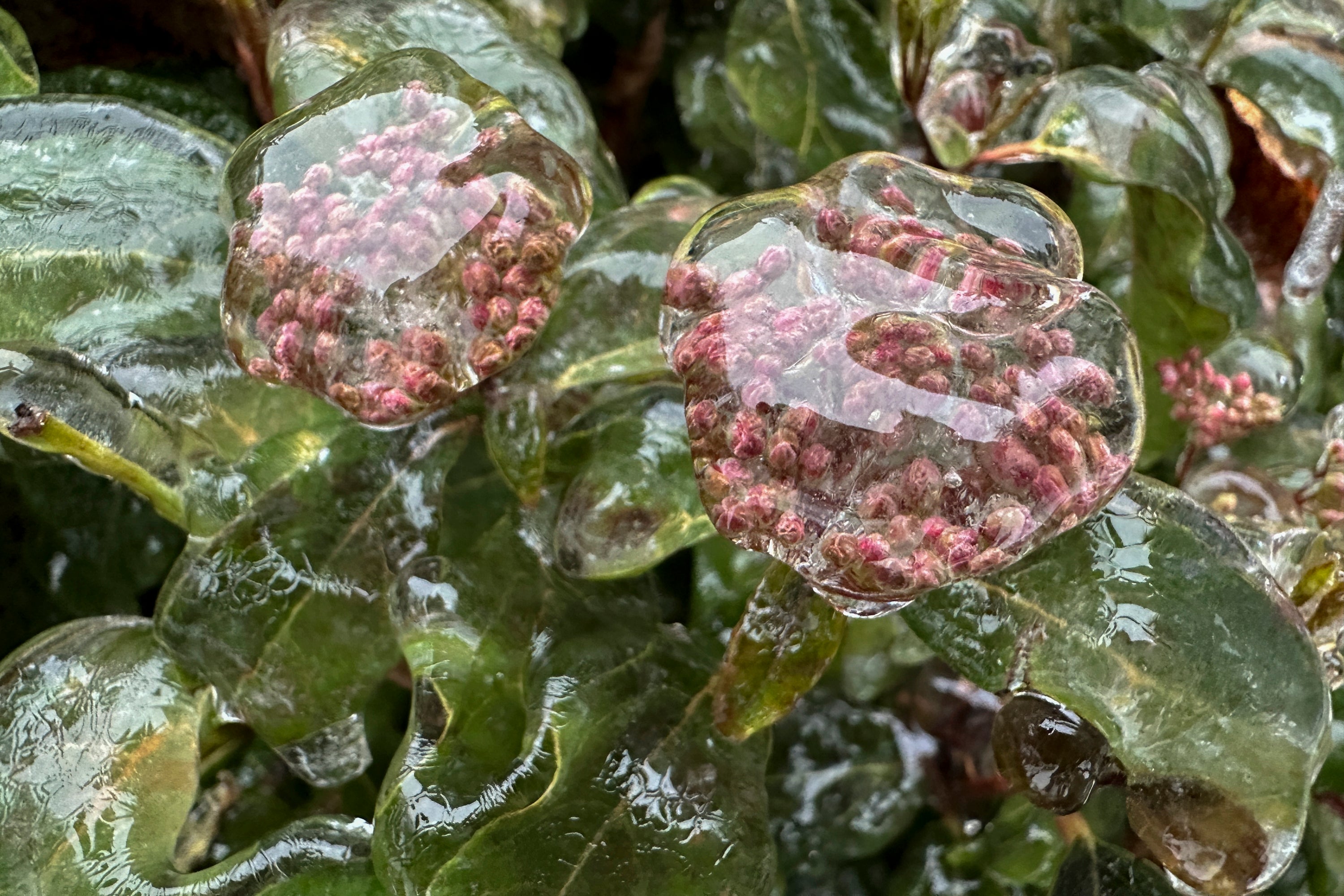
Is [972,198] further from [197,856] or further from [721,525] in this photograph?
[197,856]

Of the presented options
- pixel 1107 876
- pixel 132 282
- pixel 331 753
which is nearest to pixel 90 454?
pixel 132 282

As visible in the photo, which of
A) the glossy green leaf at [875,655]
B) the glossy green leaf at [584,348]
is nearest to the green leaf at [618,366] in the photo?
the glossy green leaf at [584,348]

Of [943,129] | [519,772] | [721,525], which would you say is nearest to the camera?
[721,525]

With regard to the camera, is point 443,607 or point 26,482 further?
point 26,482

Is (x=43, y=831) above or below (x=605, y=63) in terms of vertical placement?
below

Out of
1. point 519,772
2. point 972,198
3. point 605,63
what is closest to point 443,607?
point 519,772

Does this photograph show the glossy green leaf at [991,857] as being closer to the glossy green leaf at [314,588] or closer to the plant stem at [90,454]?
the glossy green leaf at [314,588]

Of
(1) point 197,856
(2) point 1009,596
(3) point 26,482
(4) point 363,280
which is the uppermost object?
(4) point 363,280
